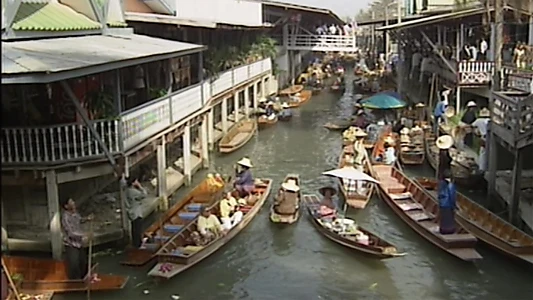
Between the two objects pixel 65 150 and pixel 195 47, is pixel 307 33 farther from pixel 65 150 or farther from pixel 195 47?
pixel 65 150

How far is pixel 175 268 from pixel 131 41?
733 centimetres

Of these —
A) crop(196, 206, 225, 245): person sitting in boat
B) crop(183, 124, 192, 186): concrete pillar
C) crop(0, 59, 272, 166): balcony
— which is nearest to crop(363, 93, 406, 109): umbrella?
crop(183, 124, 192, 186): concrete pillar

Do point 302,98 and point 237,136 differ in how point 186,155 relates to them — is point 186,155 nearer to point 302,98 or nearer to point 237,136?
point 237,136

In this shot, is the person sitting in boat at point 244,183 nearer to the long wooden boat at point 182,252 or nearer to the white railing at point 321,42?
the long wooden boat at point 182,252

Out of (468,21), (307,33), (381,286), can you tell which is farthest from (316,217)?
(307,33)

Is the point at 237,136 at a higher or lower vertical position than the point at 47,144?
lower

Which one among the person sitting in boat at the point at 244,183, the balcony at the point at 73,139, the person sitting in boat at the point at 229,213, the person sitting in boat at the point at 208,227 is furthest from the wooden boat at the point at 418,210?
the balcony at the point at 73,139

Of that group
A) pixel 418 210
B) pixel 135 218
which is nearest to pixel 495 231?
pixel 418 210

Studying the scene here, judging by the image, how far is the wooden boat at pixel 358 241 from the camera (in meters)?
14.5

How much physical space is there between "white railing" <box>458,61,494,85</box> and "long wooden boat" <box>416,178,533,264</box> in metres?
10.2

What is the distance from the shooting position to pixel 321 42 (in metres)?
50.4

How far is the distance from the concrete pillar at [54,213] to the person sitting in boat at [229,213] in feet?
14.0

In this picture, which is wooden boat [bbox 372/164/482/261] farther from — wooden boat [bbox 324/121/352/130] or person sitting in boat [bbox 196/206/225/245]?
wooden boat [bbox 324/121/352/130]

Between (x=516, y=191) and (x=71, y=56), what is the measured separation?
37.6ft
